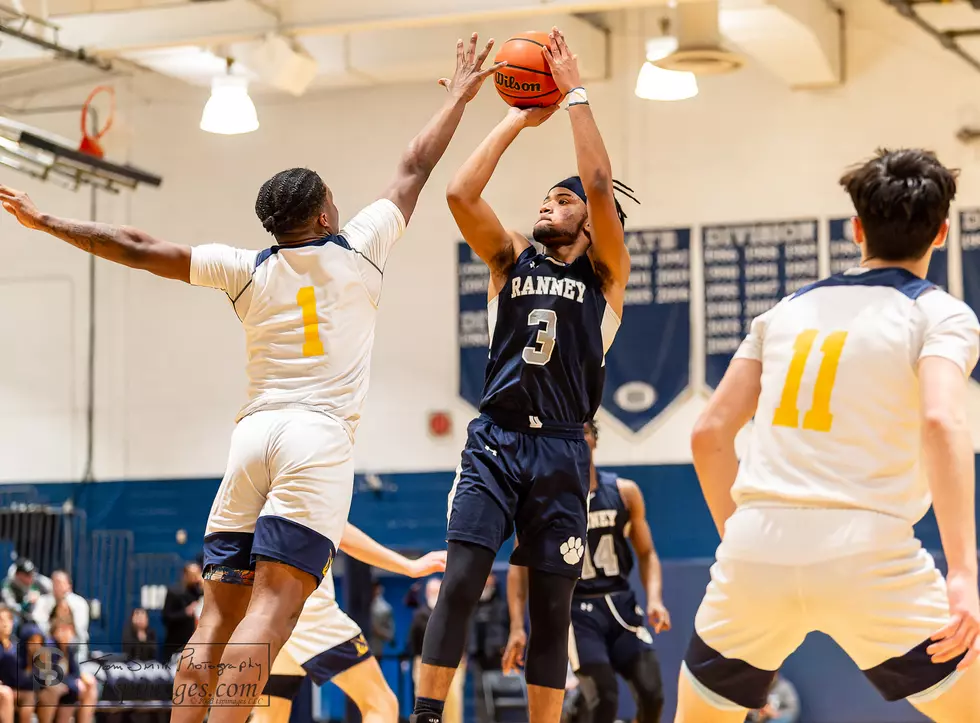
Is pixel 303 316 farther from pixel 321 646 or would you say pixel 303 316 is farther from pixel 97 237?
pixel 321 646

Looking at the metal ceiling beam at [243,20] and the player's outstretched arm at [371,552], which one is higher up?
the metal ceiling beam at [243,20]

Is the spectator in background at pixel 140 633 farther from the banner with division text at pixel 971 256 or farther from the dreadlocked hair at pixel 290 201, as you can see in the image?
the banner with division text at pixel 971 256

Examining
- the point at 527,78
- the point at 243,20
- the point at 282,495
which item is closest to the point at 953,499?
the point at 282,495

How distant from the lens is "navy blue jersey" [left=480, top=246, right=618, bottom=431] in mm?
4832

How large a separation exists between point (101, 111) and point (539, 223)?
43.5ft

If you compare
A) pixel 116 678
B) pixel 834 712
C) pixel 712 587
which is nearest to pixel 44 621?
pixel 116 678

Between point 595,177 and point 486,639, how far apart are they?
841 cm

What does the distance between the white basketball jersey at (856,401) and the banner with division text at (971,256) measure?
11.0 metres

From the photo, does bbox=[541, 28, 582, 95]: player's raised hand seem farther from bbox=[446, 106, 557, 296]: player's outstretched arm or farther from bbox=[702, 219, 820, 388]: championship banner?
bbox=[702, 219, 820, 388]: championship banner

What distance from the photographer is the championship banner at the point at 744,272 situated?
14305 mm

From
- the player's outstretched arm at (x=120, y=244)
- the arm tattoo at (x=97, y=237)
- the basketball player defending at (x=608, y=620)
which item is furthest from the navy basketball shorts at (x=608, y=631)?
the arm tattoo at (x=97, y=237)

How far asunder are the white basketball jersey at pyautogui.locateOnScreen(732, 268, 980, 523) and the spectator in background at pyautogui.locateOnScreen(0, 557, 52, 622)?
11935 millimetres

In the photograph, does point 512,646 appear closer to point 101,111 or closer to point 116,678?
point 116,678

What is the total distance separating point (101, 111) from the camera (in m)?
17.0
